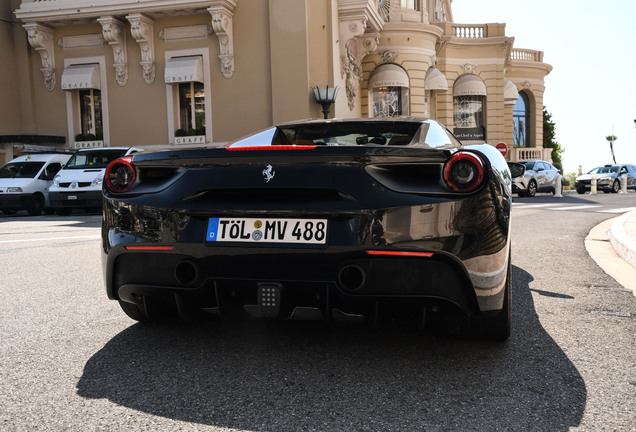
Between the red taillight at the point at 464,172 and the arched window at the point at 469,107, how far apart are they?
30284mm

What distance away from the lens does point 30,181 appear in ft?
54.6

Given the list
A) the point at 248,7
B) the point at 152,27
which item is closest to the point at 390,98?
the point at 248,7

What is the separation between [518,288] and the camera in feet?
16.1

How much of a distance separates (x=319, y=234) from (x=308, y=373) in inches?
24.8

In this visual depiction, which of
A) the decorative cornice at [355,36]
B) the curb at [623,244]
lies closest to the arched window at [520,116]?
the decorative cornice at [355,36]

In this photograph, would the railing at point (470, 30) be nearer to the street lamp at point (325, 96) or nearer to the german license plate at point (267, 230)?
the street lamp at point (325, 96)

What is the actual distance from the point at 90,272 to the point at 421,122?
3476mm

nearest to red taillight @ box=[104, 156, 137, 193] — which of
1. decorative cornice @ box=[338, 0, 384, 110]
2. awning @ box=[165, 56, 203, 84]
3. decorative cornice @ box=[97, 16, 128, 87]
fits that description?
awning @ box=[165, 56, 203, 84]

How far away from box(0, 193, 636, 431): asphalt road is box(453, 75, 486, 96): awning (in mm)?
28817

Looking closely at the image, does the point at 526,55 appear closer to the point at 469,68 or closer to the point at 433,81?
the point at 469,68

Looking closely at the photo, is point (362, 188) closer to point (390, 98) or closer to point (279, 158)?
point (279, 158)

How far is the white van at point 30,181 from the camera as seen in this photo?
1627cm

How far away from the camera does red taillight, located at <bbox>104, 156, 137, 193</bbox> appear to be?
3.06 meters

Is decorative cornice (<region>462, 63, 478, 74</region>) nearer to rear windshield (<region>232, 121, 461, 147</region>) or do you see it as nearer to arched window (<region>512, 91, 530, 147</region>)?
arched window (<region>512, 91, 530, 147</region>)
